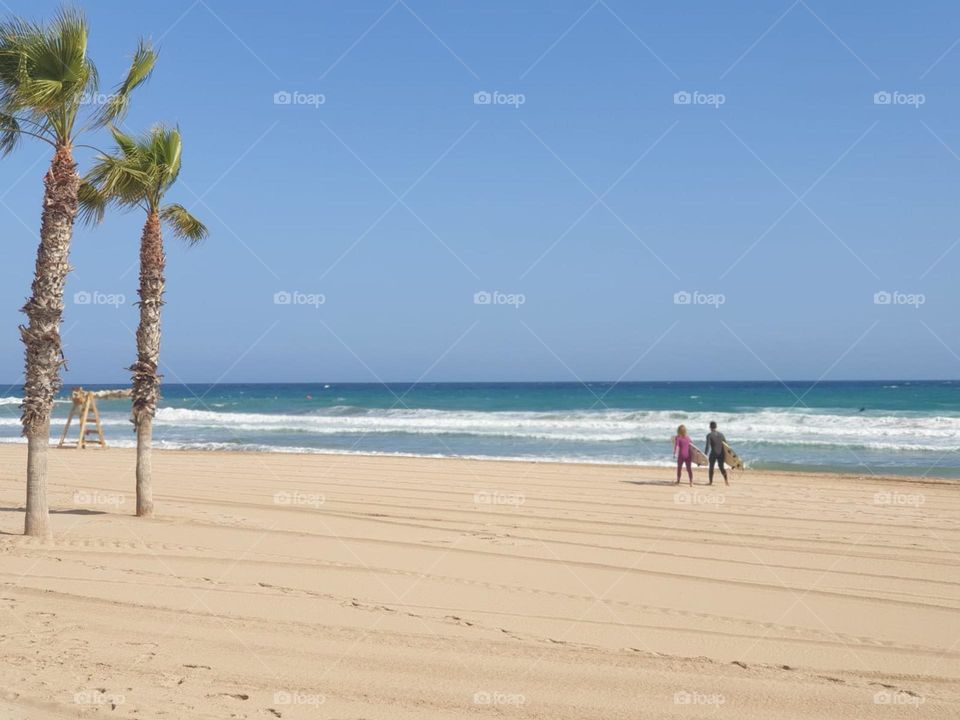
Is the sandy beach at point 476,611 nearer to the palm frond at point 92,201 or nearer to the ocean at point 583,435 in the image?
the palm frond at point 92,201

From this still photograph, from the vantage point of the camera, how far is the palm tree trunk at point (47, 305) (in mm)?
9258

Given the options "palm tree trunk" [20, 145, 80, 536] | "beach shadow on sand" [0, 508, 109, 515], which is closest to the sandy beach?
"beach shadow on sand" [0, 508, 109, 515]

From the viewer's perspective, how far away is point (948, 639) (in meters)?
6.73

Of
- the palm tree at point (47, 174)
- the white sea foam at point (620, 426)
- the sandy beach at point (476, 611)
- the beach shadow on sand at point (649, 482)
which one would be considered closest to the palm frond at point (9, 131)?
the palm tree at point (47, 174)

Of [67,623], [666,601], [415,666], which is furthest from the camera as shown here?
[666,601]

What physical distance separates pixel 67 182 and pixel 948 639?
9.60 meters

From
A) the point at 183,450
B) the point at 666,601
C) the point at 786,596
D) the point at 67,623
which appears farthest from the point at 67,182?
the point at 183,450

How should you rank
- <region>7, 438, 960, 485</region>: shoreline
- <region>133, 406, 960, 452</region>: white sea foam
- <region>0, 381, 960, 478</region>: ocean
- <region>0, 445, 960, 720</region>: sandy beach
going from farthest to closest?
<region>133, 406, 960, 452</region>: white sea foam, <region>0, 381, 960, 478</region>: ocean, <region>7, 438, 960, 485</region>: shoreline, <region>0, 445, 960, 720</region>: sandy beach

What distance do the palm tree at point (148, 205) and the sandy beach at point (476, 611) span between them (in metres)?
1.58

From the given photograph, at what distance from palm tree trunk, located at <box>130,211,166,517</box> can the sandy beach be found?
1.37 m

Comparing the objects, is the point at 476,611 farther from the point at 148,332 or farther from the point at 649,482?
the point at 649,482

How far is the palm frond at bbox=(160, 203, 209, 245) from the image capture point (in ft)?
39.1

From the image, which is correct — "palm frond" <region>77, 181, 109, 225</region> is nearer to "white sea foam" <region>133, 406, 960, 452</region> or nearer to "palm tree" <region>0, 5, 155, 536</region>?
"palm tree" <region>0, 5, 155, 536</region>

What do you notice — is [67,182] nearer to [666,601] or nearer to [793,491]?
[666,601]
